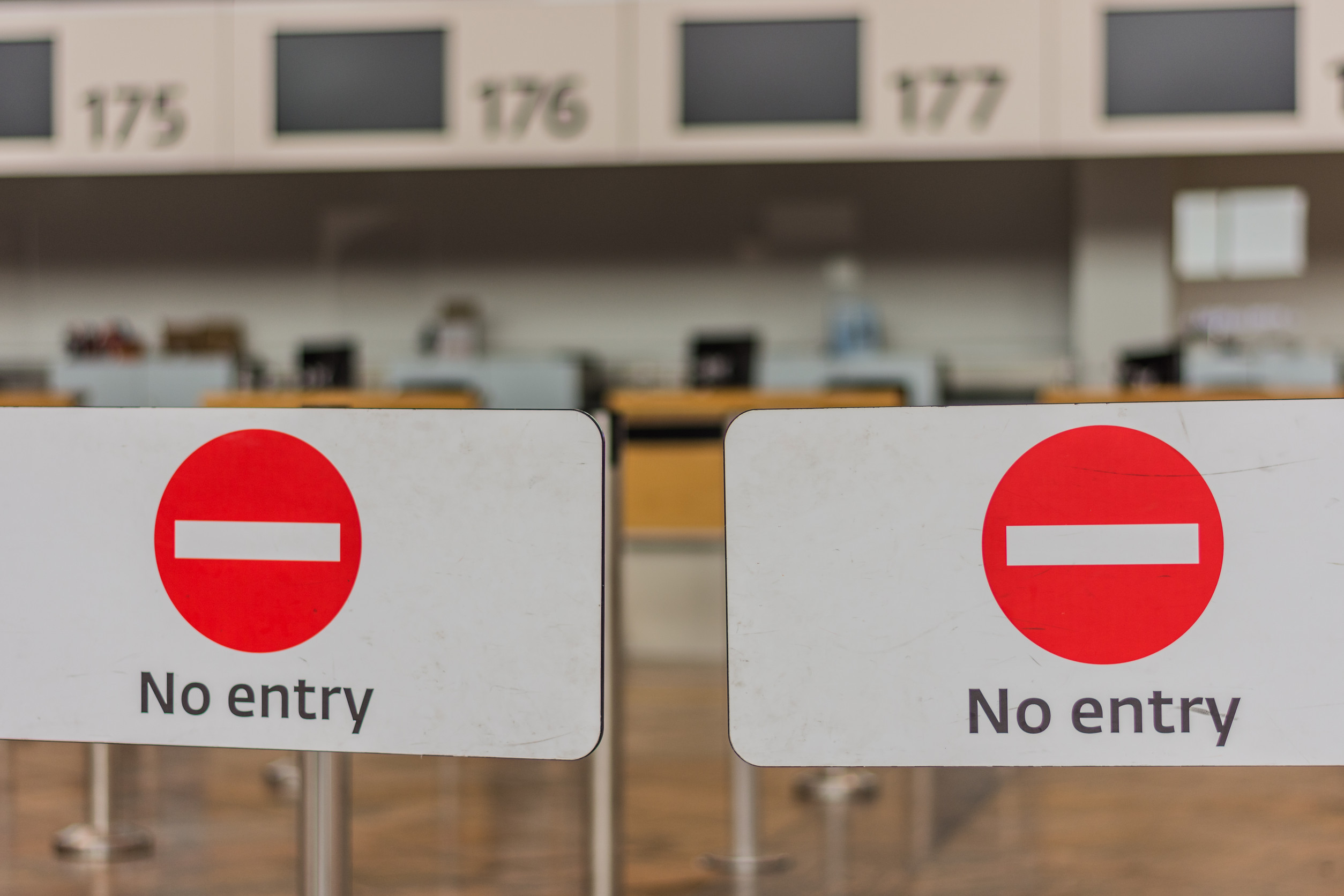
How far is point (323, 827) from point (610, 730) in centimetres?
38

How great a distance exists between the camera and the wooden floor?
7.04 ft

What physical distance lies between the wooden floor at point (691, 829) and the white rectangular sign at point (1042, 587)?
0.92m

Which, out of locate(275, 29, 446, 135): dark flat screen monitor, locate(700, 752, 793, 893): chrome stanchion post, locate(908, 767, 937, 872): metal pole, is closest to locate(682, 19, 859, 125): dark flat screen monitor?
locate(275, 29, 446, 135): dark flat screen monitor

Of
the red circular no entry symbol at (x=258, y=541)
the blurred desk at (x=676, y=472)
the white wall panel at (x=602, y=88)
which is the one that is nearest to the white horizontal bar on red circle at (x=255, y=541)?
the red circular no entry symbol at (x=258, y=541)

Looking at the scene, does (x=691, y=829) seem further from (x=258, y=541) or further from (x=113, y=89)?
(x=113, y=89)

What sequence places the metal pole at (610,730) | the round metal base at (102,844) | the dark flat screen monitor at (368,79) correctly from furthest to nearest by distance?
the dark flat screen monitor at (368,79)
the round metal base at (102,844)
the metal pole at (610,730)

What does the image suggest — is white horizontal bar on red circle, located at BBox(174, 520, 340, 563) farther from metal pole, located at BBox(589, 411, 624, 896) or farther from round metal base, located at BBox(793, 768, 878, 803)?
round metal base, located at BBox(793, 768, 878, 803)

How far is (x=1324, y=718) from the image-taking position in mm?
1271

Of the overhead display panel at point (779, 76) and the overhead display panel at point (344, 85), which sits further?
the overhead display panel at point (344, 85)

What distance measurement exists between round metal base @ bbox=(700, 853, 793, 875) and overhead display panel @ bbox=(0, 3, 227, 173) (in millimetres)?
5081

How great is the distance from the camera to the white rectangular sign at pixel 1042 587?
1.29 m

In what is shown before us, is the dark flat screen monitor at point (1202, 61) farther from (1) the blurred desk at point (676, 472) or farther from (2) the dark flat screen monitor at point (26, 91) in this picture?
(2) the dark flat screen monitor at point (26, 91)

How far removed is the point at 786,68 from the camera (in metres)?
5.72

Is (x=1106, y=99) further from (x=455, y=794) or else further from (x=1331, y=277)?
(x=455, y=794)
